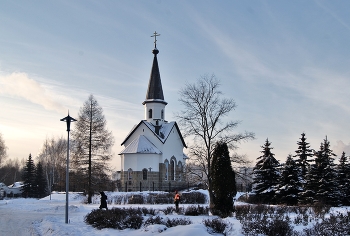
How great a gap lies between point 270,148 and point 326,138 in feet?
14.0

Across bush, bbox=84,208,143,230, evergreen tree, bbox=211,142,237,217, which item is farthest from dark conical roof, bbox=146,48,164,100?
bush, bbox=84,208,143,230

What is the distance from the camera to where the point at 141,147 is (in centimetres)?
4153

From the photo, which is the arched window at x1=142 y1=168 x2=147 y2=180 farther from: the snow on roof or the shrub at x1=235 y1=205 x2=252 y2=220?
the shrub at x1=235 y1=205 x2=252 y2=220

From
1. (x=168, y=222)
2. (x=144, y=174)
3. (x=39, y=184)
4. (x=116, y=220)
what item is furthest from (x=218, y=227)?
(x=39, y=184)

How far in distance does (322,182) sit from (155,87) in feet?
87.2

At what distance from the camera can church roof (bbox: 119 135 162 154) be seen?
135ft

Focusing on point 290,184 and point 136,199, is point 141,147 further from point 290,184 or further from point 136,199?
point 290,184

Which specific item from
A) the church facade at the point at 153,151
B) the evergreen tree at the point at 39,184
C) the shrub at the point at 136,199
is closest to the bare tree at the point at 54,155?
the evergreen tree at the point at 39,184

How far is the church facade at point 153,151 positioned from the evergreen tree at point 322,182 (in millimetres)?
16944

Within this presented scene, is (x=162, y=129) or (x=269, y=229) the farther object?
(x=162, y=129)

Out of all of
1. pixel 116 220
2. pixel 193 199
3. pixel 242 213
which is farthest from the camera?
pixel 193 199

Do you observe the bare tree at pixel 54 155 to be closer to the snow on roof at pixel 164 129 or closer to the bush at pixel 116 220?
the snow on roof at pixel 164 129

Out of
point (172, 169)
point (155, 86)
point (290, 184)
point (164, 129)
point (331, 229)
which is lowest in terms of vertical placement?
point (331, 229)

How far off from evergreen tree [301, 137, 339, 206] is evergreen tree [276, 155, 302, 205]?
0.84 meters
